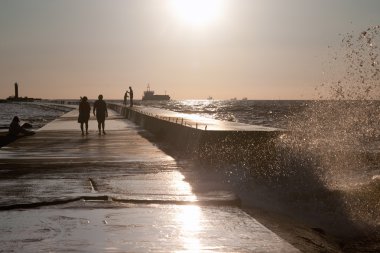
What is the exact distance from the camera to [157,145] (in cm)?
1975

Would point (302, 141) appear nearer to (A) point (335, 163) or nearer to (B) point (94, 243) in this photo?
(A) point (335, 163)

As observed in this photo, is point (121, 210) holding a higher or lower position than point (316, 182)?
higher

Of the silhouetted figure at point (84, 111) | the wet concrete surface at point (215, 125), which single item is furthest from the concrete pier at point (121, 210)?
the silhouetted figure at point (84, 111)

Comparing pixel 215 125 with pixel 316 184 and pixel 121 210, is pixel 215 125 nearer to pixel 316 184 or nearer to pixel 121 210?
pixel 316 184

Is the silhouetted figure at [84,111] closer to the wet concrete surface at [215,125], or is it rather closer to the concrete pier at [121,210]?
the wet concrete surface at [215,125]

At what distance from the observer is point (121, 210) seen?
7781mm

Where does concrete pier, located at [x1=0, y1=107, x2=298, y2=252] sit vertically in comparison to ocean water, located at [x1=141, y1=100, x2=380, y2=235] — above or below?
above

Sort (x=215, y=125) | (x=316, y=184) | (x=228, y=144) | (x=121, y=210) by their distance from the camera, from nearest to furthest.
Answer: (x=121, y=210)
(x=316, y=184)
(x=228, y=144)
(x=215, y=125)

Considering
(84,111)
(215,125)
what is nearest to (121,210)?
(215,125)

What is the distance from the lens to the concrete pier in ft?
19.7

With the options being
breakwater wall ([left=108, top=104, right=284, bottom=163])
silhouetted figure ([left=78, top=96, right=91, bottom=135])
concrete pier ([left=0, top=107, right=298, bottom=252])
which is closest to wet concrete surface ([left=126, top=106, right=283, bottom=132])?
breakwater wall ([left=108, top=104, right=284, bottom=163])

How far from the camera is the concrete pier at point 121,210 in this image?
5.99 meters

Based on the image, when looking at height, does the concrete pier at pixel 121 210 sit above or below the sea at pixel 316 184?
above

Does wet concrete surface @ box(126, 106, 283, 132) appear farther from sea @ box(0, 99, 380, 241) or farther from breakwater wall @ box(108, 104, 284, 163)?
sea @ box(0, 99, 380, 241)
